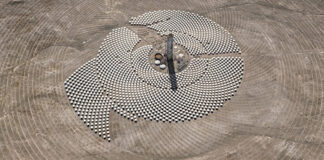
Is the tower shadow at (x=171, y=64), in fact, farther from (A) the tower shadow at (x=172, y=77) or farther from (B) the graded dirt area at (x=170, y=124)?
(B) the graded dirt area at (x=170, y=124)

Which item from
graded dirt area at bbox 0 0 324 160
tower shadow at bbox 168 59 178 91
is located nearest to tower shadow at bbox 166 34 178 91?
tower shadow at bbox 168 59 178 91

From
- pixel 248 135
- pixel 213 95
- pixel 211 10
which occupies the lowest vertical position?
pixel 248 135

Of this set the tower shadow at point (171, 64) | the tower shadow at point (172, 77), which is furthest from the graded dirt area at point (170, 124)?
the tower shadow at point (171, 64)

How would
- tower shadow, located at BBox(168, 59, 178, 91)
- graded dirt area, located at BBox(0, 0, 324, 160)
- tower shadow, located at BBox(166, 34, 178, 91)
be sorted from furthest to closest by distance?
1. tower shadow, located at BBox(166, 34, 178, 91)
2. tower shadow, located at BBox(168, 59, 178, 91)
3. graded dirt area, located at BBox(0, 0, 324, 160)

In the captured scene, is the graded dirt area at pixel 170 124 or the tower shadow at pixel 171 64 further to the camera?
the tower shadow at pixel 171 64

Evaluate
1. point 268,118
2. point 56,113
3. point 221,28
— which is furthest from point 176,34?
point 56,113

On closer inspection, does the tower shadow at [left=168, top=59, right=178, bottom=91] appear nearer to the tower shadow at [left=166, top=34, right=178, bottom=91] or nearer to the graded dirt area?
the tower shadow at [left=166, top=34, right=178, bottom=91]

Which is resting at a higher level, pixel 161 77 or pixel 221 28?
pixel 221 28

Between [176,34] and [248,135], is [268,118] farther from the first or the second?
[176,34]
